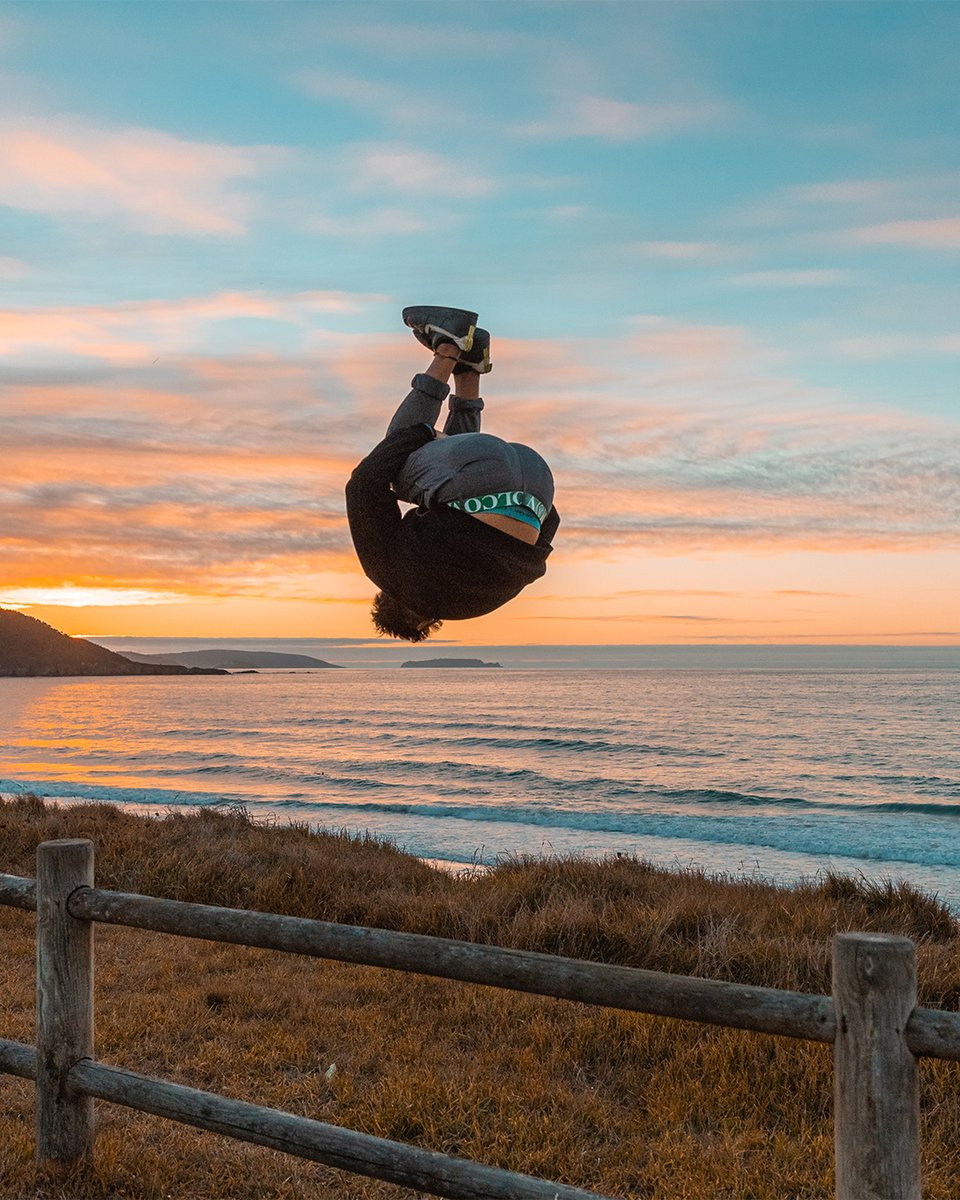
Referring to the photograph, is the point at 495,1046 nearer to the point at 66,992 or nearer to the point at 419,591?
the point at 66,992

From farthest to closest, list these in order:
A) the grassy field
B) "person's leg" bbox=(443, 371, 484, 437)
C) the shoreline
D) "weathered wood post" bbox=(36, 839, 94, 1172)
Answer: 1. the shoreline
2. the grassy field
3. "weathered wood post" bbox=(36, 839, 94, 1172)
4. "person's leg" bbox=(443, 371, 484, 437)

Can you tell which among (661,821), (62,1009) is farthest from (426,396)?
(661,821)

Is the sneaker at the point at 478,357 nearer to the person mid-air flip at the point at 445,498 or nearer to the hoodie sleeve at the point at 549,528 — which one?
the person mid-air flip at the point at 445,498

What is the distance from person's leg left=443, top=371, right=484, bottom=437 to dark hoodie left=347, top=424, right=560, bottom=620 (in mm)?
201

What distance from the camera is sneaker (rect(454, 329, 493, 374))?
2305mm

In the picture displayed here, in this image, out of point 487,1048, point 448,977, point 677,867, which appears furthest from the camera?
point 677,867

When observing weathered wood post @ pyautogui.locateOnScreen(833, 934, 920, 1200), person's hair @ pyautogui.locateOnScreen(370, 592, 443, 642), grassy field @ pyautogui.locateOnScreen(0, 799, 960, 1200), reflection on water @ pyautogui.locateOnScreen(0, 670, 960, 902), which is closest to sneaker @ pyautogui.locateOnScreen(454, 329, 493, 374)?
person's hair @ pyautogui.locateOnScreen(370, 592, 443, 642)

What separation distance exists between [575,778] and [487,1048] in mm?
24750

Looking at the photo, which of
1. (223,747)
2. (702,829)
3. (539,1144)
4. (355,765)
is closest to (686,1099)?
(539,1144)

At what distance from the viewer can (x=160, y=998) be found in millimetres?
7156

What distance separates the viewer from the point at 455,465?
85.6 inches

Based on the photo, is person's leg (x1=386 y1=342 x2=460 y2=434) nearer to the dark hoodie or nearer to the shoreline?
the dark hoodie

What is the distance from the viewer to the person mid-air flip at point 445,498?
7.18 feet

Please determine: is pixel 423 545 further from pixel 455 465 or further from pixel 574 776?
pixel 574 776
